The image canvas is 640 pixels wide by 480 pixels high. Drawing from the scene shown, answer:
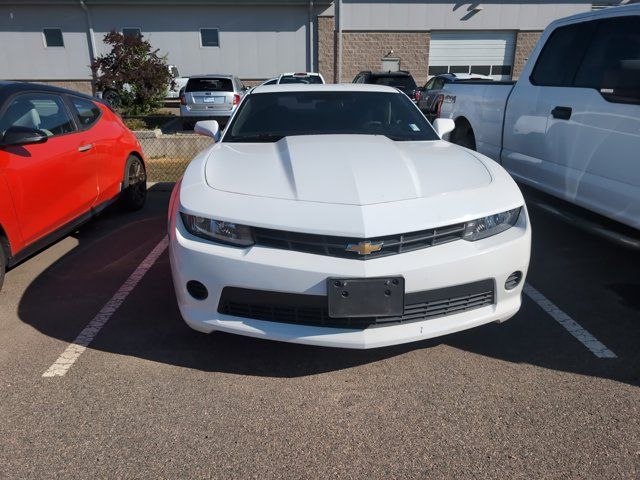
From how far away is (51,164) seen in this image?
4141 mm

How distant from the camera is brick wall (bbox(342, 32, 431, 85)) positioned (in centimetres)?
2333

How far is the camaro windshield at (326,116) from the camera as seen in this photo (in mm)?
3965

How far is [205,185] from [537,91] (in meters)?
3.38

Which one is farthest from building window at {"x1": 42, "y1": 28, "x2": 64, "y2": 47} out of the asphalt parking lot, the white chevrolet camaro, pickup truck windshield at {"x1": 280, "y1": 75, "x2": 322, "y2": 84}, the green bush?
the white chevrolet camaro

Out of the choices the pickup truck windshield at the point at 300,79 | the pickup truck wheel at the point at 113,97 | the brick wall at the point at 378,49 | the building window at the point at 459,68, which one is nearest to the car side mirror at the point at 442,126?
the pickup truck windshield at the point at 300,79

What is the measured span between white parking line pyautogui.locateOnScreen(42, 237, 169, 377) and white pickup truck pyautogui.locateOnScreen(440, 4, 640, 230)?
365 centimetres

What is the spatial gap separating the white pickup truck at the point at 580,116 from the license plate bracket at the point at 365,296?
2059mm

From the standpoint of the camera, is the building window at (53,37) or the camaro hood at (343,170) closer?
the camaro hood at (343,170)

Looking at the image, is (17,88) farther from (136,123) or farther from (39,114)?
(136,123)

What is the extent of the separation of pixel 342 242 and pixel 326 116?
6.27 ft

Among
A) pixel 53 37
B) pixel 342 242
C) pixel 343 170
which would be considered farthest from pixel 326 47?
pixel 342 242

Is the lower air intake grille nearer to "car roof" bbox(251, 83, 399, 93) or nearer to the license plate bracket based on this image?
the license plate bracket

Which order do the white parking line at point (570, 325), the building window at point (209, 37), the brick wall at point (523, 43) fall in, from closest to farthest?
1. the white parking line at point (570, 325)
2. the building window at point (209, 37)
3. the brick wall at point (523, 43)

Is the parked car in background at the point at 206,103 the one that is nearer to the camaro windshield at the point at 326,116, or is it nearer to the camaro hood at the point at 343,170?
the camaro windshield at the point at 326,116
